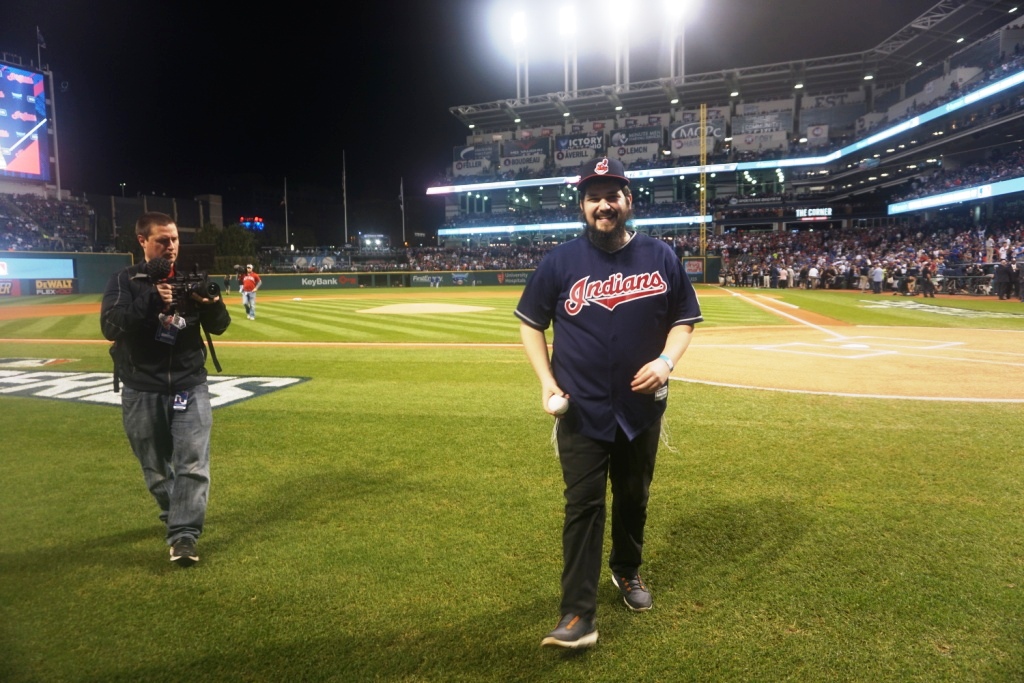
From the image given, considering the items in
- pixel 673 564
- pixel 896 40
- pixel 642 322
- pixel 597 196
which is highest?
pixel 896 40

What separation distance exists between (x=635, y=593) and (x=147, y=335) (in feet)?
10.4

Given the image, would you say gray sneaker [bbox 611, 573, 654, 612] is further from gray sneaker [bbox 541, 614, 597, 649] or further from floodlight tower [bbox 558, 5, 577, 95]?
floodlight tower [bbox 558, 5, 577, 95]

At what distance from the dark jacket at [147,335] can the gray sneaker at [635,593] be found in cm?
265

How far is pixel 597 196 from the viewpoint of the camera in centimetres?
282

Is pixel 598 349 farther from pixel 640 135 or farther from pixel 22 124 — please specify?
pixel 640 135

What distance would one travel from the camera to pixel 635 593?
307cm

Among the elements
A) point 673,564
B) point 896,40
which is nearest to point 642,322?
point 673,564

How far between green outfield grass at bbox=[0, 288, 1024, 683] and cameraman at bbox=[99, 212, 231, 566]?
0.37m

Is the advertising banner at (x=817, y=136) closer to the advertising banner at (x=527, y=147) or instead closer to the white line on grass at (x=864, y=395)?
the advertising banner at (x=527, y=147)

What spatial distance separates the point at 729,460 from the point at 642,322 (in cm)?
295

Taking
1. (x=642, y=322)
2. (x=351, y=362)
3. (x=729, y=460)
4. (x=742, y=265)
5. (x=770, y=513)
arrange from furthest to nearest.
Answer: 1. (x=742, y=265)
2. (x=351, y=362)
3. (x=729, y=460)
4. (x=770, y=513)
5. (x=642, y=322)

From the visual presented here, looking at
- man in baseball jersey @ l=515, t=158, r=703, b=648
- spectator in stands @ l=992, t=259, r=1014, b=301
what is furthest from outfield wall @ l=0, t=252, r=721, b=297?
man in baseball jersey @ l=515, t=158, r=703, b=648

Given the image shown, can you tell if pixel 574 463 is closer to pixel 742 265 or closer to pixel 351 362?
pixel 351 362

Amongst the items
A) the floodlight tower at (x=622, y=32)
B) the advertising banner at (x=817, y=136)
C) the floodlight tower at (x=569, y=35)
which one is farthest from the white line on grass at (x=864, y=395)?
the advertising banner at (x=817, y=136)
